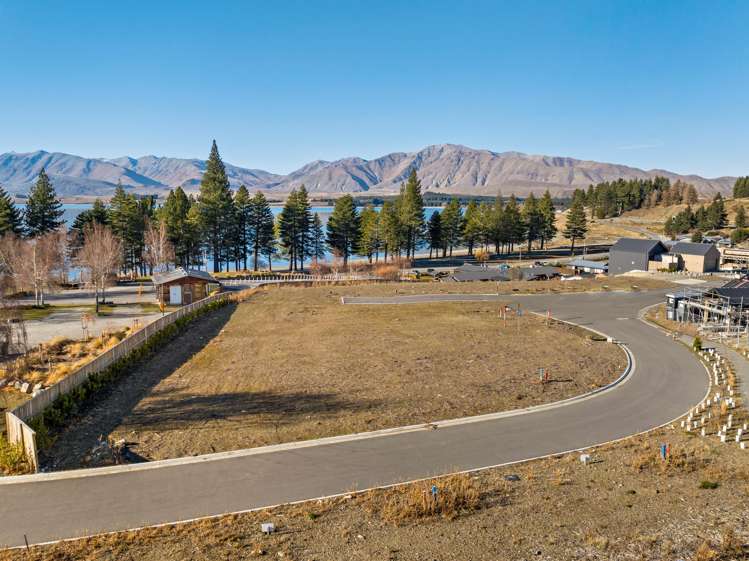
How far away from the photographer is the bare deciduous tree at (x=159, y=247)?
6425cm

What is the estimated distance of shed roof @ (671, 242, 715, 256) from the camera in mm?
72000

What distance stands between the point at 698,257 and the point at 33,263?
81215 millimetres

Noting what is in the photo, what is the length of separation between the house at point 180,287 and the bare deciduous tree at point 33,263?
10104 mm

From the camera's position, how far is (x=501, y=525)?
11.9 meters

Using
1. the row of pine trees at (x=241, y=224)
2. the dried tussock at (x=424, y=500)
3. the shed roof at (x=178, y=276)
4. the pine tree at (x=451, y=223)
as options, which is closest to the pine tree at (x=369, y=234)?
the row of pine trees at (x=241, y=224)

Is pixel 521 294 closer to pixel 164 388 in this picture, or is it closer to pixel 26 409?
pixel 164 388

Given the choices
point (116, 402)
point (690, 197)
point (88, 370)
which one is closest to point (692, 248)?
point (116, 402)

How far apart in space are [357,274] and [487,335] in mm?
38161

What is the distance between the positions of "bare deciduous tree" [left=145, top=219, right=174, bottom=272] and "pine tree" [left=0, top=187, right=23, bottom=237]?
14.8 m

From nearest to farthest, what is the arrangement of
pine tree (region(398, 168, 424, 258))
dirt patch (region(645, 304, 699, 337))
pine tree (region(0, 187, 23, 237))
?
dirt patch (region(645, 304, 699, 337)) → pine tree (region(0, 187, 23, 237)) → pine tree (region(398, 168, 424, 258))

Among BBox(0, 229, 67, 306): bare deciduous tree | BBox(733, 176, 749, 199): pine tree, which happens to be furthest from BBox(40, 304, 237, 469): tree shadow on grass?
BBox(733, 176, 749, 199): pine tree

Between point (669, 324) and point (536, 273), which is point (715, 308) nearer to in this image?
point (669, 324)

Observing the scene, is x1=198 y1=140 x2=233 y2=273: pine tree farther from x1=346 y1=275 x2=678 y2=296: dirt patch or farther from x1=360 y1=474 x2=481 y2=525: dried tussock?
x1=360 y1=474 x2=481 y2=525: dried tussock

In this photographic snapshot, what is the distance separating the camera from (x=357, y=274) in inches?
2800
